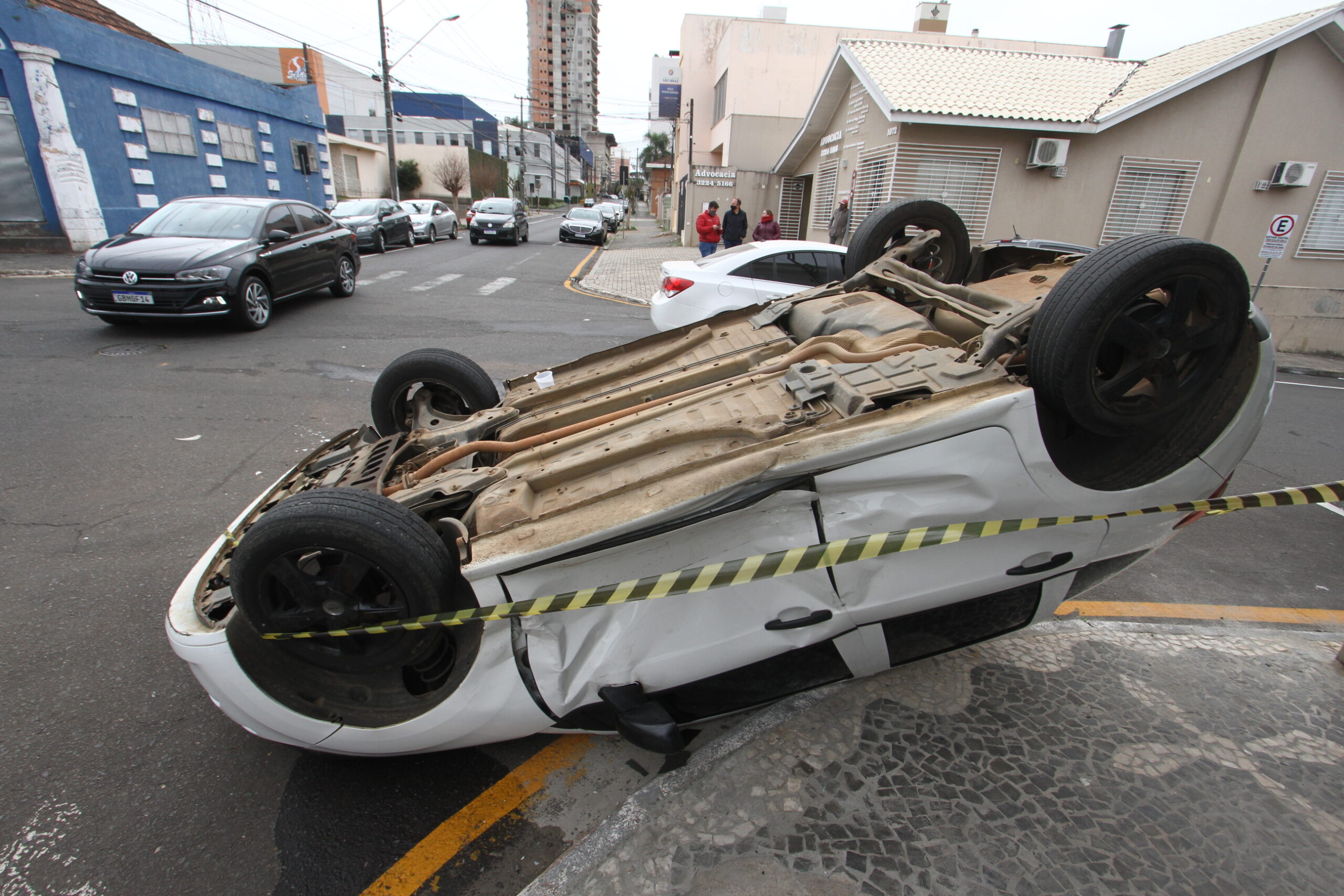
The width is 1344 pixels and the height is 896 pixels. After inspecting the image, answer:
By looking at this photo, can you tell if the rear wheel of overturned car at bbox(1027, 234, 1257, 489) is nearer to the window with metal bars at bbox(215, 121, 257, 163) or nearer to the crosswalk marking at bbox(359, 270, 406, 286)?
the crosswalk marking at bbox(359, 270, 406, 286)

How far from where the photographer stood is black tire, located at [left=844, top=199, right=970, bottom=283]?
3.95m

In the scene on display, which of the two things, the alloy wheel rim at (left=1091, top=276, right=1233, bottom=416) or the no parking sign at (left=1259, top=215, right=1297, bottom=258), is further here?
the no parking sign at (left=1259, top=215, right=1297, bottom=258)

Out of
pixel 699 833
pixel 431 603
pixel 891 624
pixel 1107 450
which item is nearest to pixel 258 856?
pixel 431 603

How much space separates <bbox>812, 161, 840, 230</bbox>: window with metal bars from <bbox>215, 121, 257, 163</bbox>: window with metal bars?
54.1 feet

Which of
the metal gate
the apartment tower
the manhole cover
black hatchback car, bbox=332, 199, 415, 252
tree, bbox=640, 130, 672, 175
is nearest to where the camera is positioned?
the manhole cover

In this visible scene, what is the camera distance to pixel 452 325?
966cm

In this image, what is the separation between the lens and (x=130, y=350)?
294 inches

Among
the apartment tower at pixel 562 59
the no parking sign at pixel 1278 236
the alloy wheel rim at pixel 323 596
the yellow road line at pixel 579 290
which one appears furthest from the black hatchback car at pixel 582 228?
the apartment tower at pixel 562 59

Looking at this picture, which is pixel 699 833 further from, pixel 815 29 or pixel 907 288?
pixel 815 29

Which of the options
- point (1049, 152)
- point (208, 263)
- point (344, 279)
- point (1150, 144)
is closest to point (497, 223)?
point (344, 279)

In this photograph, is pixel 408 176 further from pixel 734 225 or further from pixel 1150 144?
pixel 1150 144

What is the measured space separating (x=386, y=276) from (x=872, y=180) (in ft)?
34.7

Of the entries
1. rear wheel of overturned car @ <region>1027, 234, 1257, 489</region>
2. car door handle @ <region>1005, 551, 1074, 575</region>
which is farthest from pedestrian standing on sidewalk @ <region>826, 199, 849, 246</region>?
car door handle @ <region>1005, 551, 1074, 575</region>

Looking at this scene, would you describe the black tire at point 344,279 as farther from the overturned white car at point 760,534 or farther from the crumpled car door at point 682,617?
the crumpled car door at point 682,617
